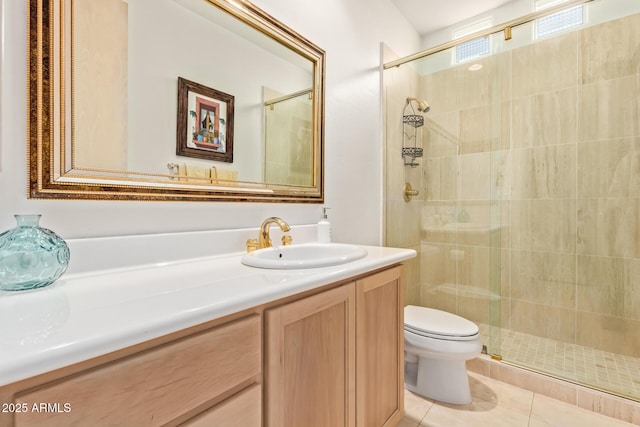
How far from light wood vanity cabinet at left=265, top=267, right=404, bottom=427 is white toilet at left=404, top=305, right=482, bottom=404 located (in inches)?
12.7

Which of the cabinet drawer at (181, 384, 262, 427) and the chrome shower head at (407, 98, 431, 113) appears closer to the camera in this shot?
the cabinet drawer at (181, 384, 262, 427)

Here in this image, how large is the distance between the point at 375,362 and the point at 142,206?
99cm

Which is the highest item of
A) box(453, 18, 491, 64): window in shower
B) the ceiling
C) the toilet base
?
the ceiling

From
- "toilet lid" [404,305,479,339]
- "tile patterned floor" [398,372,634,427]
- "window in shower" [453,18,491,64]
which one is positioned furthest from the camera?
"window in shower" [453,18,491,64]

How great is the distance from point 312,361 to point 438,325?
42.6 inches

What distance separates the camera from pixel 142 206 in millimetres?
944

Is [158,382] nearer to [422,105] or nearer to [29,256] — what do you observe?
[29,256]

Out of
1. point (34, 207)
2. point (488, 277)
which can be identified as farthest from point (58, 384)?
point (488, 277)

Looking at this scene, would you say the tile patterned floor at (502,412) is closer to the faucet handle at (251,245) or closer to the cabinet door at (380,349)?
the cabinet door at (380,349)

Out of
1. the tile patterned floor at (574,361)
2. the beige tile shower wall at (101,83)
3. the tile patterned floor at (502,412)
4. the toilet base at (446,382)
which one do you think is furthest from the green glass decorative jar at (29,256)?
the tile patterned floor at (574,361)

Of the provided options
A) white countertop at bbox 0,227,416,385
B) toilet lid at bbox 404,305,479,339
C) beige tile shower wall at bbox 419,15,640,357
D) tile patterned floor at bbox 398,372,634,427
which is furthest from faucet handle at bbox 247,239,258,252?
beige tile shower wall at bbox 419,15,640,357

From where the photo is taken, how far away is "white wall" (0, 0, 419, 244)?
2.38 ft

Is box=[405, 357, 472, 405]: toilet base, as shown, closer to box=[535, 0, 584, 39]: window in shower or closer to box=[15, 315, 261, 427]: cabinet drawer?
box=[15, 315, 261, 427]: cabinet drawer

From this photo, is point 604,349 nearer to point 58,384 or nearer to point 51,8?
point 58,384
